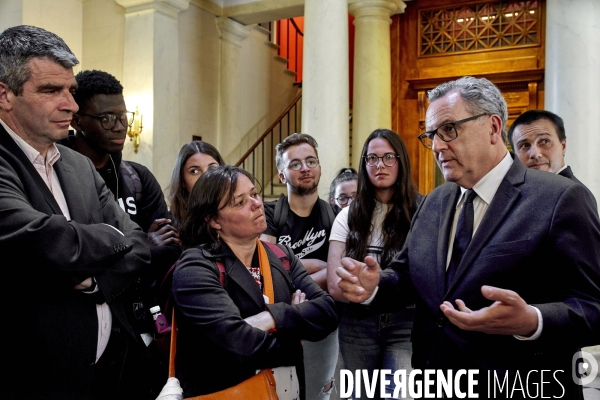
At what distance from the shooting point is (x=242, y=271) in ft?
7.20

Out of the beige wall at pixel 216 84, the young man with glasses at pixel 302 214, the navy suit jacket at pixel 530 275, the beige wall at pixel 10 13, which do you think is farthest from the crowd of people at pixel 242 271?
the beige wall at pixel 216 84

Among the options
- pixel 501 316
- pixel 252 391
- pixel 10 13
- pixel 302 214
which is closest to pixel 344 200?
pixel 302 214

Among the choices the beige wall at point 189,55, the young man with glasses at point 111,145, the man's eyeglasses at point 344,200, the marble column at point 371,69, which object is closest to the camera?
the young man with glasses at point 111,145

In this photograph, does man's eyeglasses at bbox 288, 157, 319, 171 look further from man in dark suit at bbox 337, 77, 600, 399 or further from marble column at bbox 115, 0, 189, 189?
marble column at bbox 115, 0, 189, 189

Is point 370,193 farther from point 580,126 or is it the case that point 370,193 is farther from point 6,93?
point 580,126

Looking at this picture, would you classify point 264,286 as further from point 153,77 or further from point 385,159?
point 153,77

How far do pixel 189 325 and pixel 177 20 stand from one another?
23.3ft

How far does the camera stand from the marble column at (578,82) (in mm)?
5633

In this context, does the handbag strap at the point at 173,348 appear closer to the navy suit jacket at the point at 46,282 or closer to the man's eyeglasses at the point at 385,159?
the navy suit jacket at the point at 46,282

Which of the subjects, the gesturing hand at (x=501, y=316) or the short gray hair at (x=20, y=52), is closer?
the gesturing hand at (x=501, y=316)

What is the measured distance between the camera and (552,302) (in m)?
1.73

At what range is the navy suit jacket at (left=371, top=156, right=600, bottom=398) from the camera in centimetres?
169

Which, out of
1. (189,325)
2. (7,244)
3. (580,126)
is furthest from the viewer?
(580,126)

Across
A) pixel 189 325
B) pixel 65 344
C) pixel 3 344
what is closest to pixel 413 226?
pixel 189 325
